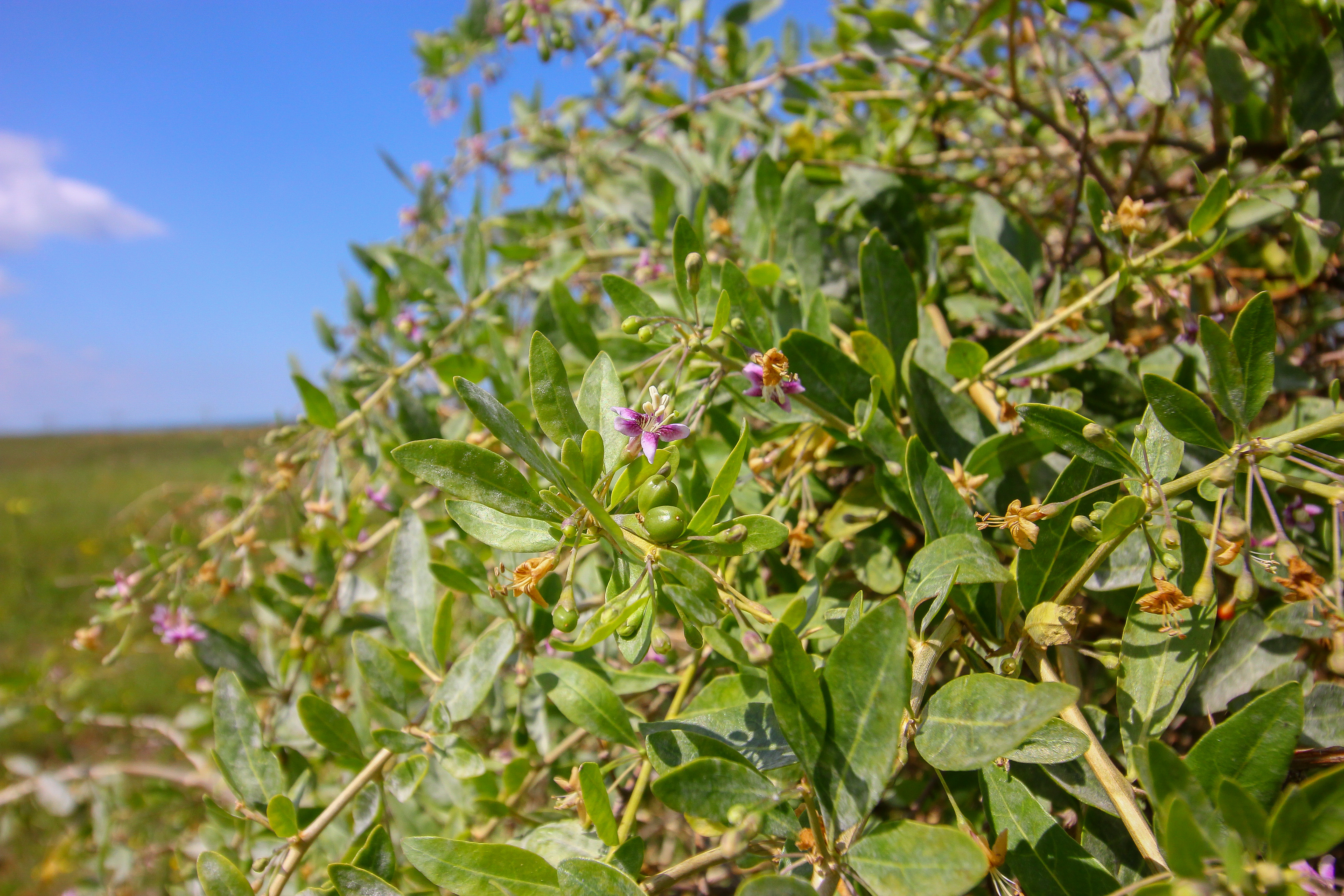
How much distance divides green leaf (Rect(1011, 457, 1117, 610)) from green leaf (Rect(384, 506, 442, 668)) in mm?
822

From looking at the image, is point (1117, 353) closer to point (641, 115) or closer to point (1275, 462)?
point (1275, 462)

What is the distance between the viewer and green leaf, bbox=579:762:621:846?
2.49ft

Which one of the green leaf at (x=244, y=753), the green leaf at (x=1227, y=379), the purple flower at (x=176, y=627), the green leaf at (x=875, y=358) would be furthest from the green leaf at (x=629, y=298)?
the purple flower at (x=176, y=627)

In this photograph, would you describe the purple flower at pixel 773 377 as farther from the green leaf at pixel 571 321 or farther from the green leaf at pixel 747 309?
the green leaf at pixel 571 321

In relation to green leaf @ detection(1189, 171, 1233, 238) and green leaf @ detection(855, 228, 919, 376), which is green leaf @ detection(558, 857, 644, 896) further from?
green leaf @ detection(1189, 171, 1233, 238)

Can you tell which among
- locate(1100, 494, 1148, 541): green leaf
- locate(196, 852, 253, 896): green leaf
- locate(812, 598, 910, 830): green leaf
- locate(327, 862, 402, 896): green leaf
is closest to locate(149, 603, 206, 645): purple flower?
locate(196, 852, 253, 896): green leaf

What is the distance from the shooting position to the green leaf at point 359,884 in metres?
0.78

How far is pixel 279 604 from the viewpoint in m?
1.46

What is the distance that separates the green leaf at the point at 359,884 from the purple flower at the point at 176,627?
2.58ft

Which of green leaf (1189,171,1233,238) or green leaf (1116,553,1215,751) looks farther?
green leaf (1189,171,1233,238)

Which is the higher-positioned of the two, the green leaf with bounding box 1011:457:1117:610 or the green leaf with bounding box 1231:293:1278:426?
the green leaf with bounding box 1231:293:1278:426

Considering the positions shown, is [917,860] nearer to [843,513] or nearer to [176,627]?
[843,513]

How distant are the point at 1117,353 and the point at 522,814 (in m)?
1.13

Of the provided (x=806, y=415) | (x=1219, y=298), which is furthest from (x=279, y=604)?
(x=1219, y=298)
